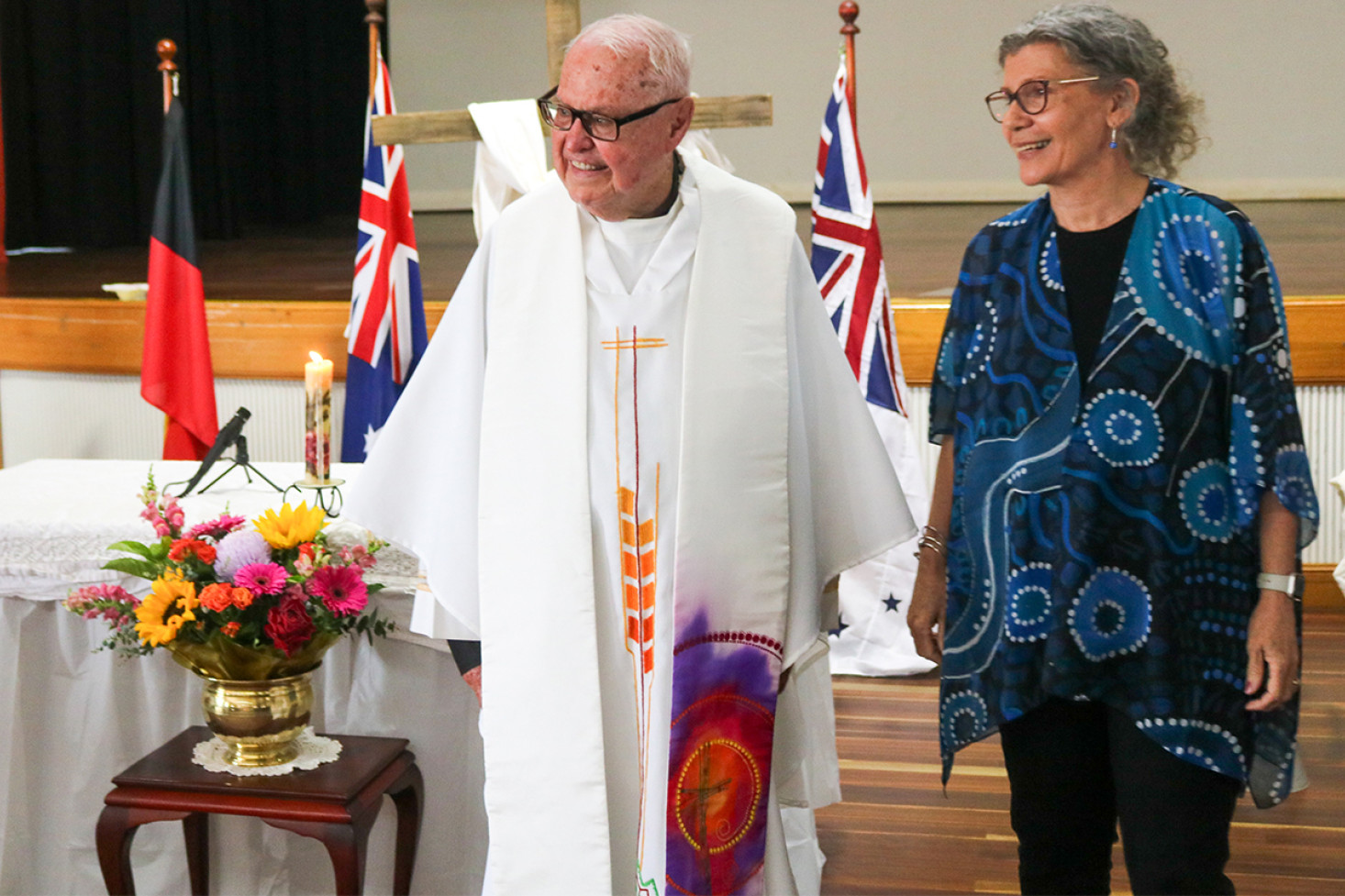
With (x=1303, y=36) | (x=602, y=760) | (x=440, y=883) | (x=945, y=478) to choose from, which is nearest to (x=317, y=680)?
(x=440, y=883)

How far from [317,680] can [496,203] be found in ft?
6.01

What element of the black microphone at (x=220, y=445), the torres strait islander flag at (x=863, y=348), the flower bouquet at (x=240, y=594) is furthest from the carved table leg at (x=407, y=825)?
the torres strait islander flag at (x=863, y=348)

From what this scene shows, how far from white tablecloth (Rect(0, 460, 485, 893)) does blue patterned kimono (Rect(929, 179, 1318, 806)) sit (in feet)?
3.67

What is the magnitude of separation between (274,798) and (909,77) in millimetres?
7653

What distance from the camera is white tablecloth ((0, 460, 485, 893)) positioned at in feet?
7.68

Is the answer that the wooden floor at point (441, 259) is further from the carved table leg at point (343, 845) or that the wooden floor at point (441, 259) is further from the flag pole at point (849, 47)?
the carved table leg at point (343, 845)

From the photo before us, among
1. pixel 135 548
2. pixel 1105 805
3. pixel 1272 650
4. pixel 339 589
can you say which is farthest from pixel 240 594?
pixel 1272 650

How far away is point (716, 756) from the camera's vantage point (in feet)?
5.43

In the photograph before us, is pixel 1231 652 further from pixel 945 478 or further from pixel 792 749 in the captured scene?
pixel 792 749

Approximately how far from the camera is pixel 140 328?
468 centimetres

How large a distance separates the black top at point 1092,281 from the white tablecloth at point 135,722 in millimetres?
1206

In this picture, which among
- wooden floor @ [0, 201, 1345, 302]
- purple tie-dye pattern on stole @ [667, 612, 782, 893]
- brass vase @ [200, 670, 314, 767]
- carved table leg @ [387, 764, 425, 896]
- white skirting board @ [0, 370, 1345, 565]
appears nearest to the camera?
purple tie-dye pattern on stole @ [667, 612, 782, 893]

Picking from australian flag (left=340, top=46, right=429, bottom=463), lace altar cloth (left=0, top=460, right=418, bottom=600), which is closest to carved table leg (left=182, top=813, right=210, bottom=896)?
lace altar cloth (left=0, top=460, right=418, bottom=600)

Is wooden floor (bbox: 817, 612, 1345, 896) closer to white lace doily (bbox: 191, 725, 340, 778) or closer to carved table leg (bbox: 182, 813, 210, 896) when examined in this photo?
white lace doily (bbox: 191, 725, 340, 778)
